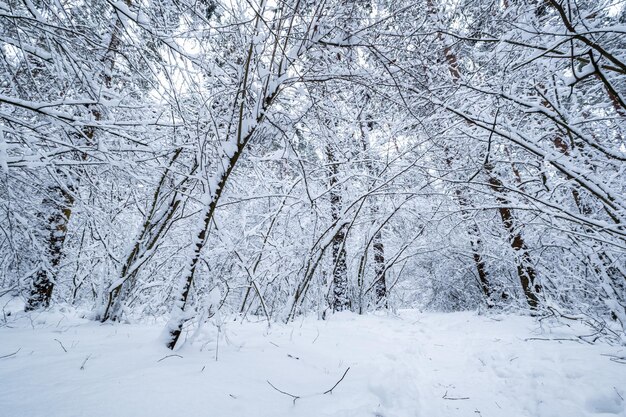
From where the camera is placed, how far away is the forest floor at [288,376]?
4.20ft

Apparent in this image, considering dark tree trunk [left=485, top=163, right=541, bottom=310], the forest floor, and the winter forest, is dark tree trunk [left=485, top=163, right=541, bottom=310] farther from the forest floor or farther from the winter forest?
the forest floor

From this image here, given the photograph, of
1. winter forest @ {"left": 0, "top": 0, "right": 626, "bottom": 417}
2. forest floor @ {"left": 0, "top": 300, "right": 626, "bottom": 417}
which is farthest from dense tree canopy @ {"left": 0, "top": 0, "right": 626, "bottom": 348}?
forest floor @ {"left": 0, "top": 300, "right": 626, "bottom": 417}

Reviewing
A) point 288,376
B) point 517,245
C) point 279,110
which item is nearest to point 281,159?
point 279,110

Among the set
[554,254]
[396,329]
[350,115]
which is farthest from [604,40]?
[554,254]

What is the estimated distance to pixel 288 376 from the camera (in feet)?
6.00

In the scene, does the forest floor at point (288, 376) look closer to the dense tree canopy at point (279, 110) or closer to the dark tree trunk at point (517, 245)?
the dense tree canopy at point (279, 110)

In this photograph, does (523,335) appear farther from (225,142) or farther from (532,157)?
(225,142)

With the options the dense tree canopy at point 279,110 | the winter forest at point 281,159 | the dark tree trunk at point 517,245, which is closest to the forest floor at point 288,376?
the winter forest at point 281,159

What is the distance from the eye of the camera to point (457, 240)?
829 cm

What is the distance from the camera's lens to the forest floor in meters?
1.28

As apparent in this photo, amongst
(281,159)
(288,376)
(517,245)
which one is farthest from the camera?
(517,245)

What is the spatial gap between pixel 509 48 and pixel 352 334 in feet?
10.8

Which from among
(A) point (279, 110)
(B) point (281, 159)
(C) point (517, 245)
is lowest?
(B) point (281, 159)

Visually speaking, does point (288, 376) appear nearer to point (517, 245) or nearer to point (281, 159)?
point (281, 159)
